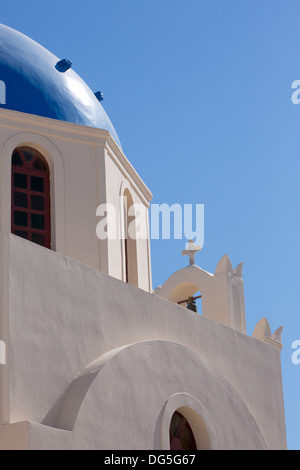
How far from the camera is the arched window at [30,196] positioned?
1062 centimetres

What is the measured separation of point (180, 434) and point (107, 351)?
126 cm

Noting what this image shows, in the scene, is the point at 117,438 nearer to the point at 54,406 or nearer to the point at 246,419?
the point at 54,406

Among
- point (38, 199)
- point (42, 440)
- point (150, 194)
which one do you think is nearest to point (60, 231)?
point (38, 199)

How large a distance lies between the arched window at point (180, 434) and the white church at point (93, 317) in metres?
0.02

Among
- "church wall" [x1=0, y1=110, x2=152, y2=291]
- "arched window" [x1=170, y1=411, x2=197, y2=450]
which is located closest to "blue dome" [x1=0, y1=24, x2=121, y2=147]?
"church wall" [x1=0, y1=110, x2=152, y2=291]

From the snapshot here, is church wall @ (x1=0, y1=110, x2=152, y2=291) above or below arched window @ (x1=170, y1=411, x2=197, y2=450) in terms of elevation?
above

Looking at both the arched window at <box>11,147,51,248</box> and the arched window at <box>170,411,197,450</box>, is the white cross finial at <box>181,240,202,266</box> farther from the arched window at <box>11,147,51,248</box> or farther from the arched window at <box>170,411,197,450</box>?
the arched window at <box>170,411,197,450</box>

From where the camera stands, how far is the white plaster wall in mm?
8406

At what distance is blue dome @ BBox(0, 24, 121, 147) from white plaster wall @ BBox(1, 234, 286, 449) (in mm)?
2683

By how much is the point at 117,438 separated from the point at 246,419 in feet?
7.92

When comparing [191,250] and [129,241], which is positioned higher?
[191,250]

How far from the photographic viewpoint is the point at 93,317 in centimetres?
934

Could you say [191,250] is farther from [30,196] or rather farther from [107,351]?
[107,351]

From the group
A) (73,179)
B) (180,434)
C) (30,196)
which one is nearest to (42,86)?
(73,179)
